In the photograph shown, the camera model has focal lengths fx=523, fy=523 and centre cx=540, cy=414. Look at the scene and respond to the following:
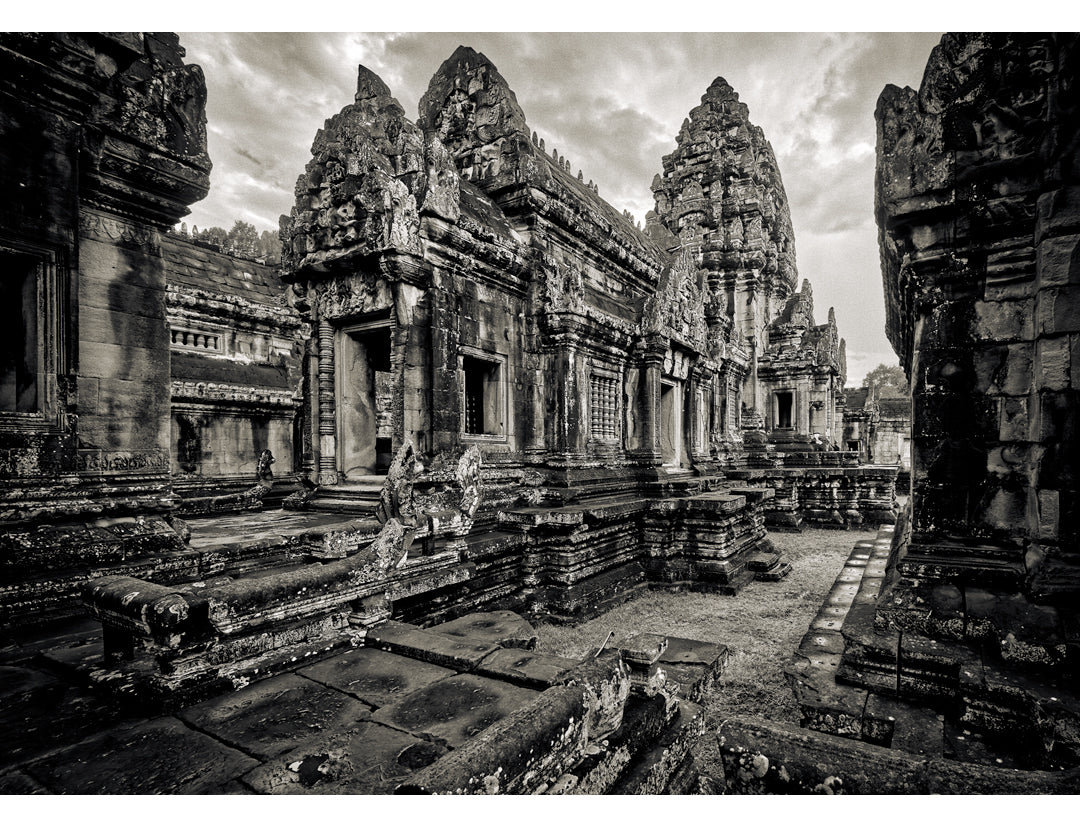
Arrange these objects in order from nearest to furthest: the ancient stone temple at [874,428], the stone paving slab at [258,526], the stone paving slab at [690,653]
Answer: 1. the stone paving slab at [690,653]
2. the stone paving slab at [258,526]
3. the ancient stone temple at [874,428]

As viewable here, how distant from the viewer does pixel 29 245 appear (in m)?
3.86

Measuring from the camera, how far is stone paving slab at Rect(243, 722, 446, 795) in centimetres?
215

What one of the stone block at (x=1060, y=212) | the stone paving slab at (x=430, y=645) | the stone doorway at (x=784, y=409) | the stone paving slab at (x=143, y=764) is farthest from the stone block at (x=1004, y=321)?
the stone doorway at (x=784, y=409)

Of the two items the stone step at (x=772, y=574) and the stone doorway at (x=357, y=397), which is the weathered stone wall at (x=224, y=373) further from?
the stone step at (x=772, y=574)

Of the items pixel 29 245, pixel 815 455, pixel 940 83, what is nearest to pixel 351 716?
pixel 29 245

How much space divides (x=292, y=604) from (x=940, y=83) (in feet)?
17.5

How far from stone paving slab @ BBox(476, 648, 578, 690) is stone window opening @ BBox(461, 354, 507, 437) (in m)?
4.25

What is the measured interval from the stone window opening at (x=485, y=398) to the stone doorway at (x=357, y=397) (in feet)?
4.23

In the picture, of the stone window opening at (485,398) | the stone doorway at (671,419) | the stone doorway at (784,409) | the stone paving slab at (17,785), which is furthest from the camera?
the stone doorway at (784,409)

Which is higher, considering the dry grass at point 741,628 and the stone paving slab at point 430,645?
the stone paving slab at point 430,645

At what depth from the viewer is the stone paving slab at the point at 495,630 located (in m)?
3.91

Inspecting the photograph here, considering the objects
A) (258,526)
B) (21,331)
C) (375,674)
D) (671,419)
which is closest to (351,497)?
(258,526)

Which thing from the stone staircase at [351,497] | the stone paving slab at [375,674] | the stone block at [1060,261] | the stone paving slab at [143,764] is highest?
the stone block at [1060,261]

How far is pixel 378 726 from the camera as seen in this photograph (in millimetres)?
2594
